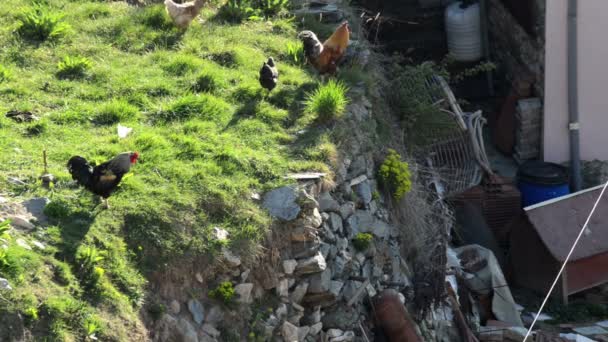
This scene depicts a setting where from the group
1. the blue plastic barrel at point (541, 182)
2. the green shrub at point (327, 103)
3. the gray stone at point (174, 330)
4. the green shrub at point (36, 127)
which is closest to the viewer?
the gray stone at point (174, 330)

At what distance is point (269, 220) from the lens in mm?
7938

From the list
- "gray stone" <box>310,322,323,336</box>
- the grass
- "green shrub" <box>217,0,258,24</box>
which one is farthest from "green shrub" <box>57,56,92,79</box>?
"gray stone" <box>310,322,323,336</box>

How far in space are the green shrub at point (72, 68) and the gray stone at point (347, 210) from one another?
9.71ft

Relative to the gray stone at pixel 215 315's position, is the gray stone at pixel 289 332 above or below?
below

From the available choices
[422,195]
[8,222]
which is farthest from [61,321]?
[422,195]

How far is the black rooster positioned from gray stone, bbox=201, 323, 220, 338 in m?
1.23

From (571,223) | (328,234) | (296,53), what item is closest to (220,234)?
(328,234)

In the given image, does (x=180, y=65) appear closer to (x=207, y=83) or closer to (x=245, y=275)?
(x=207, y=83)

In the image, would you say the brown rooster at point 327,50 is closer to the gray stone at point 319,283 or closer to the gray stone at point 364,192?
the gray stone at point 364,192

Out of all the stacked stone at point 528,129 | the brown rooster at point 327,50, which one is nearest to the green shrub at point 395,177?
the brown rooster at point 327,50

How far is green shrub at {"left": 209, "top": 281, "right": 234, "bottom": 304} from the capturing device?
7377 mm

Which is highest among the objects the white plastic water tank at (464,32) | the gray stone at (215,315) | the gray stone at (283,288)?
the gray stone at (215,315)

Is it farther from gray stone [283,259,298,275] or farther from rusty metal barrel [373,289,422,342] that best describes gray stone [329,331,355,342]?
gray stone [283,259,298,275]

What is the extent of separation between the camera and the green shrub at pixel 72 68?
9.54 meters
